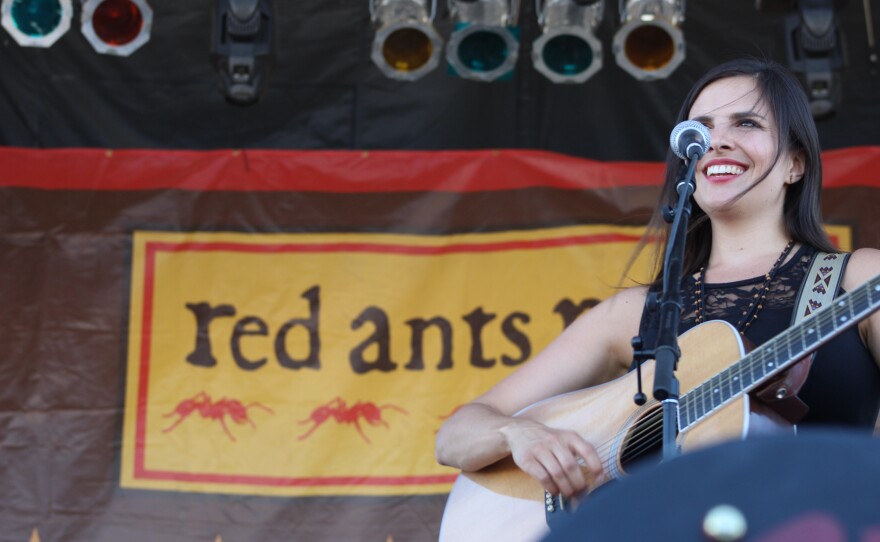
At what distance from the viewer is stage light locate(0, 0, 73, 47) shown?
169 inches

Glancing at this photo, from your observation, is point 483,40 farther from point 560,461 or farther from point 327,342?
point 560,461

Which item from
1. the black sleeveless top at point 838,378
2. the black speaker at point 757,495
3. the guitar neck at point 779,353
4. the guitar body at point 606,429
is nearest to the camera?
the black speaker at point 757,495

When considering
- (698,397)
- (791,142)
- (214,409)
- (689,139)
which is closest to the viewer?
(698,397)

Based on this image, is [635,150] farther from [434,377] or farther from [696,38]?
[434,377]

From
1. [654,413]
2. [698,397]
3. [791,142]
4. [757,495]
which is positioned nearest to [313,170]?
[791,142]

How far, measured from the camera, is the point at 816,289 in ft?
7.28

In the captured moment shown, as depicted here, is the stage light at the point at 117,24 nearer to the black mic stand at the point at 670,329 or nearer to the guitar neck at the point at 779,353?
the black mic stand at the point at 670,329

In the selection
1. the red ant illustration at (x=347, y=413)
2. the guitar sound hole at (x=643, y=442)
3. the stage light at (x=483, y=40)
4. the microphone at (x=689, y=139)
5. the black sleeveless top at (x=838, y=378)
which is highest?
the stage light at (x=483, y=40)

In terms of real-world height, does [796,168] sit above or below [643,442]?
above

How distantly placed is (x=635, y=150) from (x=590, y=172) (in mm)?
409

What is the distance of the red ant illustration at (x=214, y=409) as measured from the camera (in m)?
4.14

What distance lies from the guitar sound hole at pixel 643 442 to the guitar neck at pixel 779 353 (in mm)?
97

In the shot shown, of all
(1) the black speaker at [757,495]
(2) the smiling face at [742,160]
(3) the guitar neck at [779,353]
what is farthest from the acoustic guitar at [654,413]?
(1) the black speaker at [757,495]

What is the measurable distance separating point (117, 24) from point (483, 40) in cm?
132
